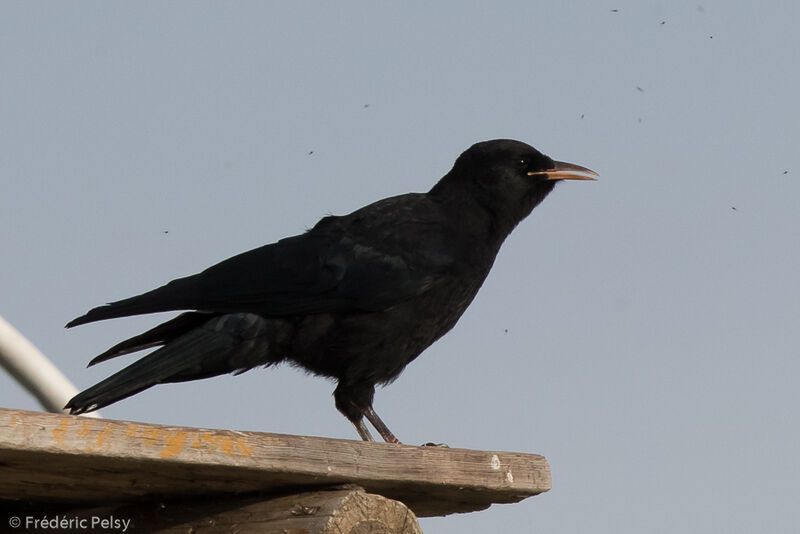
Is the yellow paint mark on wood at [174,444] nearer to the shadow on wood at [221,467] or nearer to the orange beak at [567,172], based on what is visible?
the shadow on wood at [221,467]

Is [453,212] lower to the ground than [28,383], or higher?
lower

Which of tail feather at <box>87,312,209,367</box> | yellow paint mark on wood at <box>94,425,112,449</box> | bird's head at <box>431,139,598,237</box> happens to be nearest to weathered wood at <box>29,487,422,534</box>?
yellow paint mark on wood at <box>94,425,112,449</box>

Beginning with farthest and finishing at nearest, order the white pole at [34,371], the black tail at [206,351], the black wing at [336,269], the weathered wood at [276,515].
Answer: the white pole at [34,371], the black wing at [336,269], the black tail at [206,351], the weathered wood at [276,515]

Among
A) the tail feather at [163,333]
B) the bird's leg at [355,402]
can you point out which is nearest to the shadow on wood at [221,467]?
the tail feather at [163,333]

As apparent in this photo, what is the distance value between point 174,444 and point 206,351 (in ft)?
5.22

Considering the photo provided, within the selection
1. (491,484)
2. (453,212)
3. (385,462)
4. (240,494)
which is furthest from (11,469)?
(453,212)

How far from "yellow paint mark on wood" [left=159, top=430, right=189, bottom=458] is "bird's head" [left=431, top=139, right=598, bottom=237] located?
9.08 feet

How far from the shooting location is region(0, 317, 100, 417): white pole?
504 cm

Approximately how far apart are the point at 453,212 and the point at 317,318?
89 cm

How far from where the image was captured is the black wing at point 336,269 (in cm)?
441

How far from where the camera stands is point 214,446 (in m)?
2.70

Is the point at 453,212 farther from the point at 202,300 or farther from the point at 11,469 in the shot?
the point at 11,469

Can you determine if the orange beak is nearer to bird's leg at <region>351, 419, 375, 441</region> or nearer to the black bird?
the black bird

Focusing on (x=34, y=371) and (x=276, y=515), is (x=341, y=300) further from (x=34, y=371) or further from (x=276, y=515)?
(x=276, y=515)
